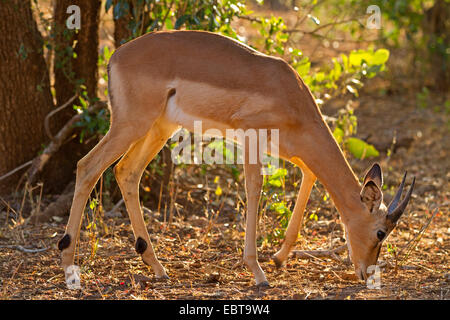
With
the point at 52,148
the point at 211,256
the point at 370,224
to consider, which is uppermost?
the point at 370,224

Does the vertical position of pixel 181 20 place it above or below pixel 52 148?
above

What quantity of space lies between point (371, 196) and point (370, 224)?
0.23 m

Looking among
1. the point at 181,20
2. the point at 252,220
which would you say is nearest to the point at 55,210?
the point at 181,20

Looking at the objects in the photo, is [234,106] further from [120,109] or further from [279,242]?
[279,242]

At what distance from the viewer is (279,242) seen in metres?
6.44

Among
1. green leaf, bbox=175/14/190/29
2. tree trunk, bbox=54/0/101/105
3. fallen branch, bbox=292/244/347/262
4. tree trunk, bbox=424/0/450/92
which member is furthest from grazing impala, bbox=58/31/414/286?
tree trunk, bbox=424/0/450/92

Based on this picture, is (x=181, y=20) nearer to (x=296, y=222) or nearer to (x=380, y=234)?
(x=296, y=222)

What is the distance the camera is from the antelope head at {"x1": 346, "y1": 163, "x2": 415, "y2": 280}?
5.14 metres

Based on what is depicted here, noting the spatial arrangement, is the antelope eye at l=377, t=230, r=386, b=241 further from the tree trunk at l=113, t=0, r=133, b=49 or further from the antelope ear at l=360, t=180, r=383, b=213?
the tree trunk at l=113, t=0, r=133, b=49

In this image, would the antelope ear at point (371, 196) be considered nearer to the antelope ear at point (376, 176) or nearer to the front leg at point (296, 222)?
the antelope ear at point (376, 176)

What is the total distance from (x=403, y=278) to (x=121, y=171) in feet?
8.14

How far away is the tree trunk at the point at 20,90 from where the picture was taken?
7223 millimetres

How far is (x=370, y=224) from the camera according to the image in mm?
5223

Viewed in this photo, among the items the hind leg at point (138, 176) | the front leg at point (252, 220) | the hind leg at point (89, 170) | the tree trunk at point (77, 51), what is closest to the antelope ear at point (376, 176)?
the front leg at point (252, 220)
